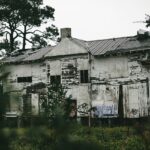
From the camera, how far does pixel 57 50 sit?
3775 centimetres

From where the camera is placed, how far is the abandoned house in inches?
1315

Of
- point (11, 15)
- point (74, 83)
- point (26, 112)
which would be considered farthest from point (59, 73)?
point (26, 112)

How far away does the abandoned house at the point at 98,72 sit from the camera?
3341 centimetres

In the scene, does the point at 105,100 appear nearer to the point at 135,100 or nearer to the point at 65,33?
the point at 135,100

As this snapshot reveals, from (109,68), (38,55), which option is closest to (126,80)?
(109,68)

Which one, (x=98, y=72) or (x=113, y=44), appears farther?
(x=113, y=44)

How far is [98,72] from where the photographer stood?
35.9 m

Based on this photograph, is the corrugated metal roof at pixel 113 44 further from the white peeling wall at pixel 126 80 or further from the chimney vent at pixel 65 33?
the chimney vent at pixel 65 33

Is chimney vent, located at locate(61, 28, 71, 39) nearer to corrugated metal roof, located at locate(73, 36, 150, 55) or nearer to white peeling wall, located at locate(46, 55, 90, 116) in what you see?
corrugated metal roof, located at locate(73, 36, 150, 55)

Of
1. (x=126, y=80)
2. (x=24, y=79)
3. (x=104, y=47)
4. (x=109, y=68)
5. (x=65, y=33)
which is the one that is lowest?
(x=126, y=80)

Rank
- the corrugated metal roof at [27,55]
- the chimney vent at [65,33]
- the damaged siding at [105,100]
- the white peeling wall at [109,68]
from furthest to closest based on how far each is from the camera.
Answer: the corrugated metal roof at [27,55]
the chimney vent at [65,33]
the white peeling wall at [109,68]
the damaged siding at [105,100]

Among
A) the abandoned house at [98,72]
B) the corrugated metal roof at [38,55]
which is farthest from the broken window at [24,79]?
the corrugated metal roof at [38,55]

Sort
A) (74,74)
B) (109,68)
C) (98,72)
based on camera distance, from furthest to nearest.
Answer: (74,74)
(98,72)
(109,68)

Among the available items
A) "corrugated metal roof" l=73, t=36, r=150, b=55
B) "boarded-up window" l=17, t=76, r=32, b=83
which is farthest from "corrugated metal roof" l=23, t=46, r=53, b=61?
"corrugated metal roof" l=73, t=36, r=150, b=55
